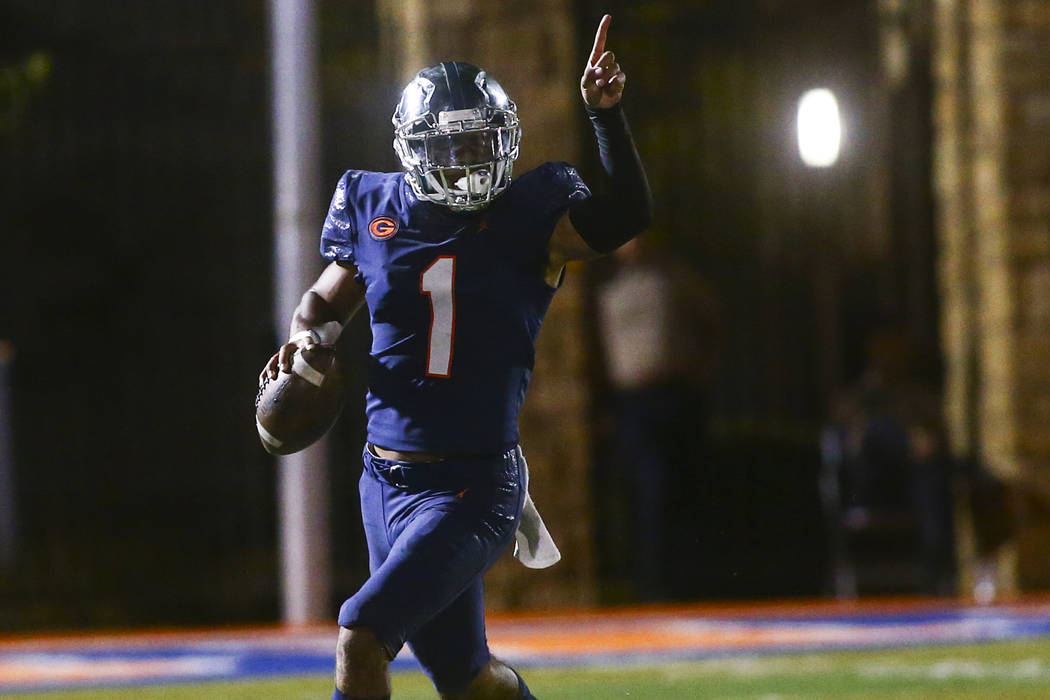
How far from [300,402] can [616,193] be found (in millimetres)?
775

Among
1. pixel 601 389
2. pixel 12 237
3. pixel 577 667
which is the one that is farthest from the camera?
pixel 12 237

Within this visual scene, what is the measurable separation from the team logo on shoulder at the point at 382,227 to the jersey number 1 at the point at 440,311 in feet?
0.45

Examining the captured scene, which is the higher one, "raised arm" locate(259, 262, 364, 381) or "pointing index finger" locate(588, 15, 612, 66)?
"pointing index finger" locate(588, 15, 612, 66)

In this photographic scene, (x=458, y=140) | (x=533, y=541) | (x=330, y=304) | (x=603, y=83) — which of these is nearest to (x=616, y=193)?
(x=603, y=83)

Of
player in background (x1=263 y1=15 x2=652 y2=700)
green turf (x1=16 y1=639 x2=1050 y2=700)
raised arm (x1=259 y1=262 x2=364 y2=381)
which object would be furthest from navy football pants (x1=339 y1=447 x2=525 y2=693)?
green turf (x1=16 y1=639 x2=1050 y2=700)

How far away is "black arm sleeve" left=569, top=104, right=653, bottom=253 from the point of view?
10.6ft

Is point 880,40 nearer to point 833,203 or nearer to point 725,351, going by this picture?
point 833,203

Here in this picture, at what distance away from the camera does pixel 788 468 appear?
949 centimetres

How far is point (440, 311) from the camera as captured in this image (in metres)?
3.28

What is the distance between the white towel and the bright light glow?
5.30m

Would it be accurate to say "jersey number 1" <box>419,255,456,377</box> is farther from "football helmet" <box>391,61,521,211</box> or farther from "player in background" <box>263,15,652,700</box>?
"football helmet" <box>391,61,521,211</box>

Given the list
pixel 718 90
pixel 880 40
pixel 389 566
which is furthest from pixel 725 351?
pixel 389 566

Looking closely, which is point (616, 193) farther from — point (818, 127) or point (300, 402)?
point (818, 127)

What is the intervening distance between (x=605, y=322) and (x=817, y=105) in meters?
1.94
